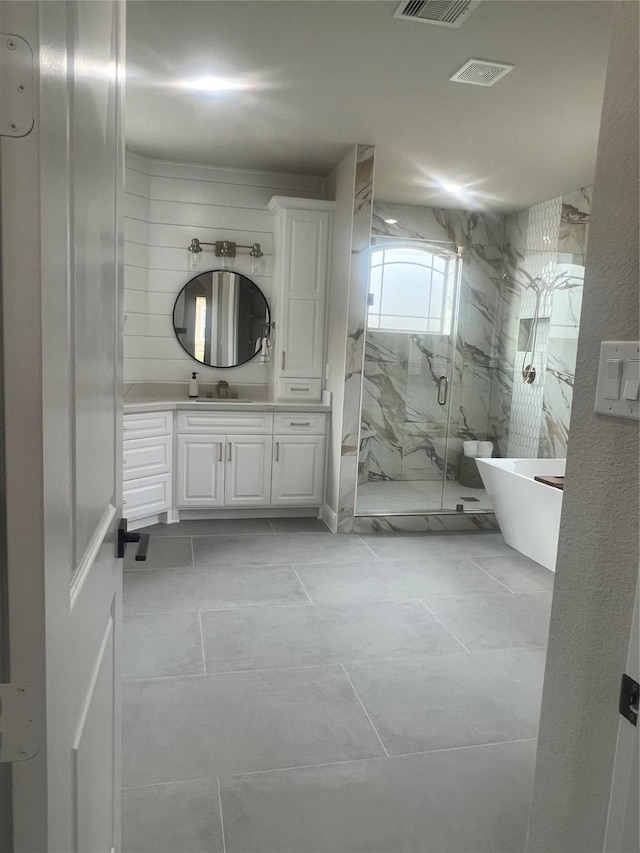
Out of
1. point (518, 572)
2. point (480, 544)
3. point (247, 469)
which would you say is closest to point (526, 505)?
point (518, 572)

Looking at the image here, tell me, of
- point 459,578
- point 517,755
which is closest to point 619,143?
point 517,755

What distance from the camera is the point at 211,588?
339 cm

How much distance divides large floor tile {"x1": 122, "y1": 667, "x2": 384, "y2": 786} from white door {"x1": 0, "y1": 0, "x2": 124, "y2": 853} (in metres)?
0.94

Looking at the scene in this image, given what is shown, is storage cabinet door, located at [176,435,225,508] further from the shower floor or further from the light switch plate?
the light switch plate

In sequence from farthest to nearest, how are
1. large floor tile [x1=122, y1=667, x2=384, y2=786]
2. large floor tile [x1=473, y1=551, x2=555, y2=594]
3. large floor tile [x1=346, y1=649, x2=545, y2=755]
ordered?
1. large floor tile [x1=473, y1=551, x2=555, y2=594]
2. large floor tile [x1=346, y1=649, x2=545, y2=755]
3. large floor tile [x1=122, y1=667, x2=384, y2=786]

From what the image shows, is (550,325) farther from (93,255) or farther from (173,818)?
(93,255)

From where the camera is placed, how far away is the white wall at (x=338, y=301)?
4.37 meters

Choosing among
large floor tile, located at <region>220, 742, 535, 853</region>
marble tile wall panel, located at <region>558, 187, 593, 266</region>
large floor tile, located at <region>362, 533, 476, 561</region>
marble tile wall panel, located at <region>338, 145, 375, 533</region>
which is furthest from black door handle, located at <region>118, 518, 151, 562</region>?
marble tile wall panel, located at <region>558, 187, 593, 266</region>

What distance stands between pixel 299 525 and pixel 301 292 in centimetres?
178

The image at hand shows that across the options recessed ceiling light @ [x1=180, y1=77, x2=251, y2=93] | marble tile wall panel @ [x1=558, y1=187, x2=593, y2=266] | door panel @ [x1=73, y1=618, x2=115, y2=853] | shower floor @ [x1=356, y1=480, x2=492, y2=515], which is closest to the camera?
door panel @ [x1=73, y1=618, x2=115, y2=853]

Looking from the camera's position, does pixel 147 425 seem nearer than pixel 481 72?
No

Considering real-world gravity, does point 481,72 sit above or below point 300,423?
above

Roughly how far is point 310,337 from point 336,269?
55cm

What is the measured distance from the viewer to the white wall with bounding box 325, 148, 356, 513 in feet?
14.3
